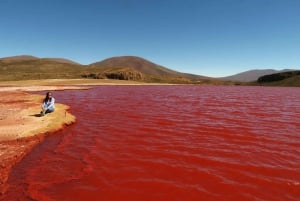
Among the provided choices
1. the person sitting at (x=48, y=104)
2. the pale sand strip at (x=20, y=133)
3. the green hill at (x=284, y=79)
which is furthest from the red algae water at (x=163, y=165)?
the green hill at (x=284, y=79)

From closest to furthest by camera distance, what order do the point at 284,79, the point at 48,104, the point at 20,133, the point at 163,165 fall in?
the point at 163,165 → the point at 20,133 → the point at 48,104 → the point at 284,79

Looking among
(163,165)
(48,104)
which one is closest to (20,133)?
(48,104)

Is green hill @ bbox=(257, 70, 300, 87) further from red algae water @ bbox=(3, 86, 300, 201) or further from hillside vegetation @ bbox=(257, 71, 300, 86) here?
red algae water @ bbox=(3, 86, 300, 201)

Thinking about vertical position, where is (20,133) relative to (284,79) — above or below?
below

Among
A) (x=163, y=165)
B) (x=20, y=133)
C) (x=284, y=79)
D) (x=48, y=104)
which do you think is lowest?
(x=163, y=165)

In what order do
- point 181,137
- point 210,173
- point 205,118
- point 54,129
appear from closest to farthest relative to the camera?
point 210,173 → point 181,137 → point 54,129 → point 205,118

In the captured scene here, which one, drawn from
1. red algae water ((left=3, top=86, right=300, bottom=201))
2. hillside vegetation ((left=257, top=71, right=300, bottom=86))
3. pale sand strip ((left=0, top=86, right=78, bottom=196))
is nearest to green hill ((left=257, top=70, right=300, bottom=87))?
hillside vegetation ((left=257, top=71, right=300, bottom=86))

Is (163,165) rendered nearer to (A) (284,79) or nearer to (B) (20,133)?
(B) (20,133)

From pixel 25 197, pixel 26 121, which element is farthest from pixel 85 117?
pixel 25 197

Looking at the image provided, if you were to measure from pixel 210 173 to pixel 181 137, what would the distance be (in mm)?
5176

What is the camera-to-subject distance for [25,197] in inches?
316

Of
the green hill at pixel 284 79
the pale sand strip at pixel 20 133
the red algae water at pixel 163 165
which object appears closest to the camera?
the red algae water at pixel 163 165

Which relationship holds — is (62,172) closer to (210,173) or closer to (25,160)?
(25,160)

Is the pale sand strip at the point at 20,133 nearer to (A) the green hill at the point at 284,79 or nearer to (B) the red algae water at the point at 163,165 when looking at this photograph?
(B) the red algae water at the point at 163,165
